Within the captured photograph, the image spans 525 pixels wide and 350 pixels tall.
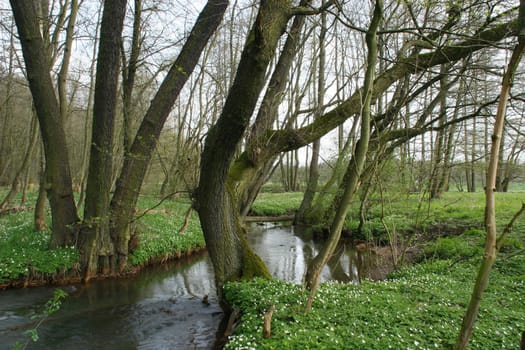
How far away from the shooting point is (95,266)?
8.55m

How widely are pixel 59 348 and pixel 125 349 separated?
3.42ft

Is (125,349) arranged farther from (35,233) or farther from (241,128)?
(35,233)

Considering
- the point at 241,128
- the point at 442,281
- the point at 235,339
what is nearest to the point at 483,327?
the point at 442,281

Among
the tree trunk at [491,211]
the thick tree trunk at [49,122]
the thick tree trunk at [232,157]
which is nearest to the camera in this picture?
the tree trunk at [491,211]

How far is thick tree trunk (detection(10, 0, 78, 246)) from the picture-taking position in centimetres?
783

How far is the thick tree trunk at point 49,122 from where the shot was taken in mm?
7832

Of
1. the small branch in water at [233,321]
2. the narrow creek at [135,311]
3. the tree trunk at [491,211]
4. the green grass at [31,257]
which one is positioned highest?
the tree trunk at [491,211]

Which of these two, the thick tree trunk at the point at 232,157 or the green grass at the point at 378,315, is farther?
the thick tree trunk at the point at 232,157

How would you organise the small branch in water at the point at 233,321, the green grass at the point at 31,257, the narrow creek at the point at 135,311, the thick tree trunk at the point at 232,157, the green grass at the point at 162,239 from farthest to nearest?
the green grass at the point at 162,239, the green grass at the point at 31,257, the narrow creek at the point at 135,311, the small branch in water at the point at 233,321, the thick tree trunk at the point at 232,157

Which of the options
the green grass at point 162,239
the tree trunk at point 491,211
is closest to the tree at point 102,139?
the green grass at point 162,239

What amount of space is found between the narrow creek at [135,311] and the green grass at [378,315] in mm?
1434

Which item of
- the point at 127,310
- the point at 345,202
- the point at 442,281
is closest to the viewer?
the point at 345,202

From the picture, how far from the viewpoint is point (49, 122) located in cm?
836

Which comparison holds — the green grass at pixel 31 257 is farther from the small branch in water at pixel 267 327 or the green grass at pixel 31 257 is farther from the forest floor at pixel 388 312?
the small branch in water at pixel 267 327
